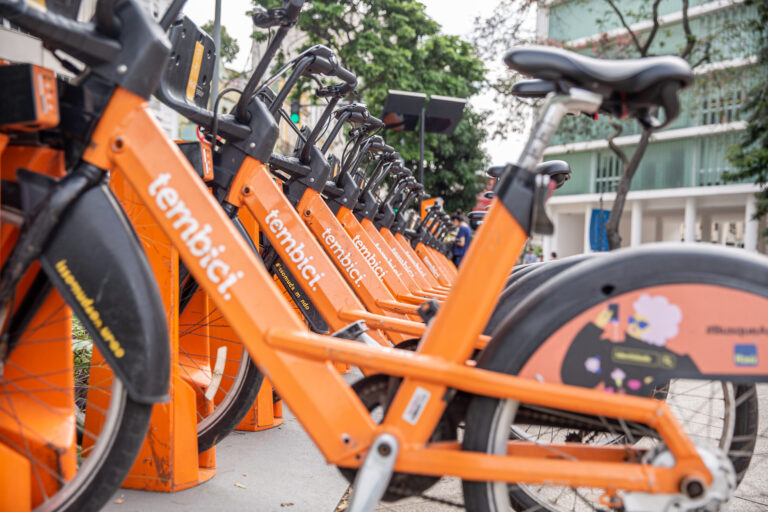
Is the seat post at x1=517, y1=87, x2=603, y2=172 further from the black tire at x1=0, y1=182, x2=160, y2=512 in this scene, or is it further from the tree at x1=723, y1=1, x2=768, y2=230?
the tree at x1=723, y1=1, x2=768, y2=230

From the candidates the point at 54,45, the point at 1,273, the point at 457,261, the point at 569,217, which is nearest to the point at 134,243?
the point at 1,273

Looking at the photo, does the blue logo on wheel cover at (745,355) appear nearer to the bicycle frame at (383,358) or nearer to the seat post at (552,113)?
the bicycle frame at (383,358)

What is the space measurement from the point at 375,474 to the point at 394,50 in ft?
53.8

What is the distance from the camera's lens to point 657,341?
1764 mm

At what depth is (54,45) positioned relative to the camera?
6.38 feet

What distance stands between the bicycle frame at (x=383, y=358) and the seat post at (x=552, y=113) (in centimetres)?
15

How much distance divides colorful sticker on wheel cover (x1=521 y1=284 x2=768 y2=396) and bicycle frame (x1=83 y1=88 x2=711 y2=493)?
0.06 m

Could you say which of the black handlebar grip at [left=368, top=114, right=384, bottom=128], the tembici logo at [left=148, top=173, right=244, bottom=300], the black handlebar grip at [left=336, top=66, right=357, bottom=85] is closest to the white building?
the black handlebar grip at [left=368, top=114, right=384, bottom=128]

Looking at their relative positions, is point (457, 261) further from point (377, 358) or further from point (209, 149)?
point (377, 358)

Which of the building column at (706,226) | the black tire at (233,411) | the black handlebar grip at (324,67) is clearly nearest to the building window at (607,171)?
the building column at (706,226)

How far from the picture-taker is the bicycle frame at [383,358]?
68.6 inches

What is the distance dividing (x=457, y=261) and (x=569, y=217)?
1042 inches

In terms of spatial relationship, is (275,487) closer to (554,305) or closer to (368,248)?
(554,305)

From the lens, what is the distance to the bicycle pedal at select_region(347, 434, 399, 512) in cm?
181
